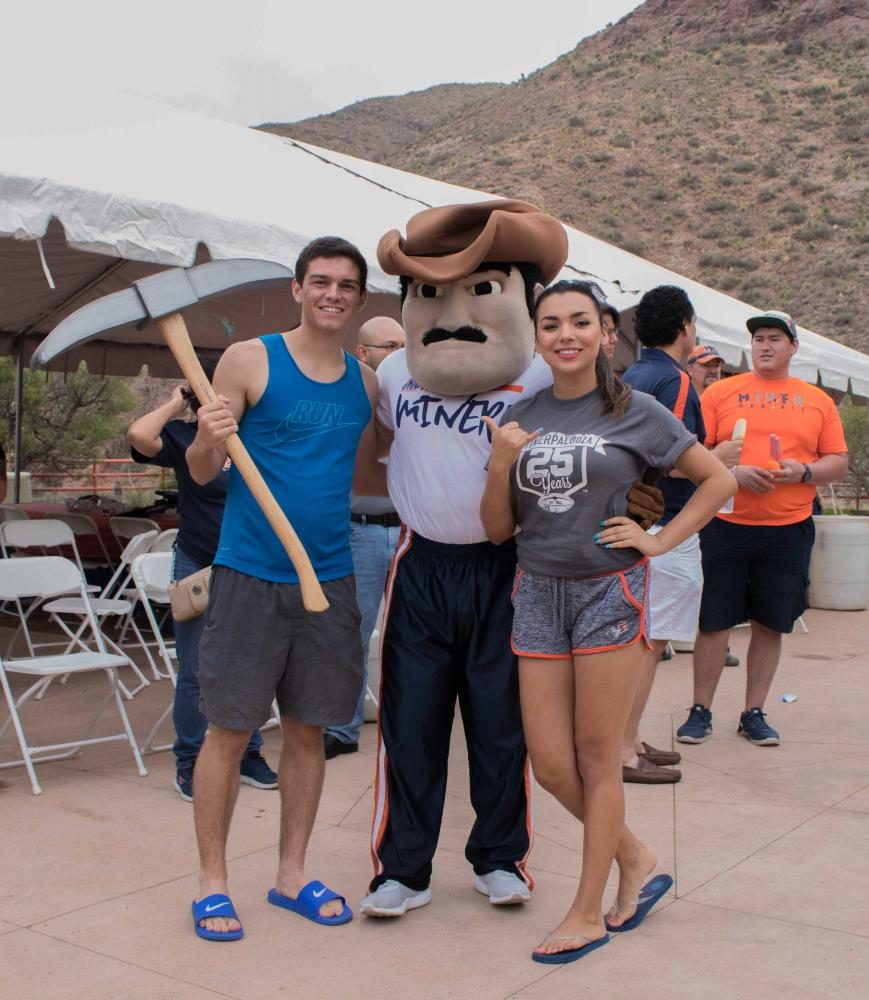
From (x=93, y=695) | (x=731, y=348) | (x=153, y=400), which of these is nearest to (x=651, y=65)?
(x=153, y=400)

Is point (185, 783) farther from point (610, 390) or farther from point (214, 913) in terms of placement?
point (610, 390)

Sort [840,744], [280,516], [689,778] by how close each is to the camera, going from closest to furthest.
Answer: [280,516] → [689,778] → [840,744]

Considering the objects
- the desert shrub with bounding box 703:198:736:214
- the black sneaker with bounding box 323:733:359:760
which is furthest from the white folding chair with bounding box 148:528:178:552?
the desert shrub with bounding box 703:198:736:214

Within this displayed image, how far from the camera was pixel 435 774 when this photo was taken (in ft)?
11.0

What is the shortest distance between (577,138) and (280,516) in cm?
4872

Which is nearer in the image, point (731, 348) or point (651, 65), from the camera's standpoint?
point (731, 348)

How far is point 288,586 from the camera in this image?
3174 mm

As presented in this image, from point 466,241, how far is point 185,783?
2285 millimetres

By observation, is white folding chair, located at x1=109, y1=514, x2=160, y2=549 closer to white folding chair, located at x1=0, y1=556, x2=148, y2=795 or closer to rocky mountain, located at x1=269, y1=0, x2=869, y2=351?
white folding chair, located at x1=0, y1=556, x2=148, y2=795

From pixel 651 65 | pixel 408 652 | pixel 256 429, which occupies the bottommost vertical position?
pixel 408 652

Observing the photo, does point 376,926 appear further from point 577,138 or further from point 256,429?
point 577,138

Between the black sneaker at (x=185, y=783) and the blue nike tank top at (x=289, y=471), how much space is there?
1486 millimetres

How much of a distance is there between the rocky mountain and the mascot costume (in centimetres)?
3196

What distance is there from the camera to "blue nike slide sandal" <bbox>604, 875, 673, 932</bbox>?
3205mm
